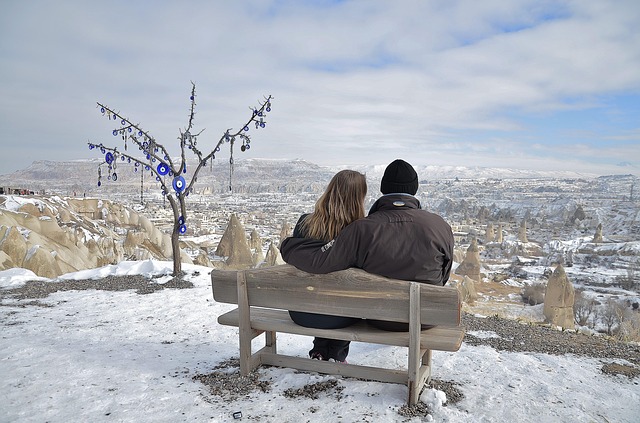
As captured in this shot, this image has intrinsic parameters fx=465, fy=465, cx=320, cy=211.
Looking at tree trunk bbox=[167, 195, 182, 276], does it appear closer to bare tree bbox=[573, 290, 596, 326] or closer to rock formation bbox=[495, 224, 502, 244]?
bare tree bbox=[573, 290, 596, 326]

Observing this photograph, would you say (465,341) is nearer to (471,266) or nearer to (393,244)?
(393,244)

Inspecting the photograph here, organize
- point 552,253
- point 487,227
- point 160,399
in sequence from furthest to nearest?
point 487,227, point 552,253, point 160,399

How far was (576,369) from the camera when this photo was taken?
15.0 feet

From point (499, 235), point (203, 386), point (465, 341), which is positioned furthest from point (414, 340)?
point (499, 235)

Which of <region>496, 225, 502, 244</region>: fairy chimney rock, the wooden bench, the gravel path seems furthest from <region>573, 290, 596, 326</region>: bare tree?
<region>496, 225, 502, 244</region>: fairy chimney rock

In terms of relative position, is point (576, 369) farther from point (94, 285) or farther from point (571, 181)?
point (571, 181)

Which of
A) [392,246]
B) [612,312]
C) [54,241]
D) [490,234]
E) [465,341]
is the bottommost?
[490,234]

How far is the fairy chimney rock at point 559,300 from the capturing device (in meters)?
31.0

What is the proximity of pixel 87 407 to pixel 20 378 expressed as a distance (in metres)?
1.03

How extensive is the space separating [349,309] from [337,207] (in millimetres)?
782

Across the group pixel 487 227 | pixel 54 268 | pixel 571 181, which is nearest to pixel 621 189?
pixel 571 181

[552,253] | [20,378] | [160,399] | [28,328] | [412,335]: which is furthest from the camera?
[552,253]

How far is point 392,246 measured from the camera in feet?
11.2

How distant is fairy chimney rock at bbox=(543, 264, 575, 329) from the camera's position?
31031mm
